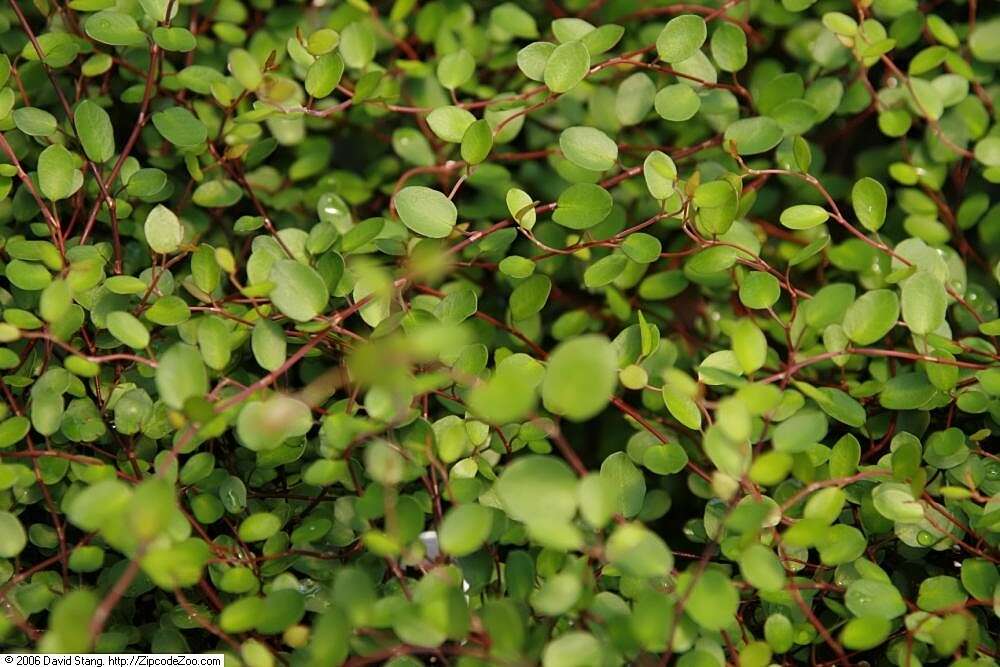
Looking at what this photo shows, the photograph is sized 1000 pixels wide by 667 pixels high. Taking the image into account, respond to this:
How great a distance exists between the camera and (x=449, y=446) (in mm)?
657

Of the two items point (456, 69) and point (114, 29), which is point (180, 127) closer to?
point (114, 29)

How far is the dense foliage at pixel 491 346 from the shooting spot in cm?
58

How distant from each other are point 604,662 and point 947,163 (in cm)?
65

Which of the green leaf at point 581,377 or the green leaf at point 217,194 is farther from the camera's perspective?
the green leaf at point 217,194

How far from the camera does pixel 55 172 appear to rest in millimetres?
748

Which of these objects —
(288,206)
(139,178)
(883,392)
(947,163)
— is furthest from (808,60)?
(139,178)

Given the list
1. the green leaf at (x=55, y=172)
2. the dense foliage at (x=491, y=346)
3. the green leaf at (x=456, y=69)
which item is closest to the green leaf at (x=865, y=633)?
the dense foliage at (x=491, y=346)

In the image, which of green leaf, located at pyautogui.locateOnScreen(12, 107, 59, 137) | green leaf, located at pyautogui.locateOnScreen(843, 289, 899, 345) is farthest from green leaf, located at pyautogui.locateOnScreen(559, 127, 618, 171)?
green leaf, located at pyautogui.locateOnScreen(12, 107, 59, 137)

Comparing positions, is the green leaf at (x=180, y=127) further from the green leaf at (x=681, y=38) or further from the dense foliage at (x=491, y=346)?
the green leaf at (x=681, y=38)

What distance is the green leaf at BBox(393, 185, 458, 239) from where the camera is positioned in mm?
729

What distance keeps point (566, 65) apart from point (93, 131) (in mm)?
400

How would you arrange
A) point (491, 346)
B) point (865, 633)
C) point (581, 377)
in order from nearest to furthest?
point (581, 377)
point (865, 633)
point (491, 346)

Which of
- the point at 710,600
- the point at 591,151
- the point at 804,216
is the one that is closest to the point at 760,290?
the point at 804,216

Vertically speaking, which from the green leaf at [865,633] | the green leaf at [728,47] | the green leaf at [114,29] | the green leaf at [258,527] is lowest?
the green leaf at [258,527]
